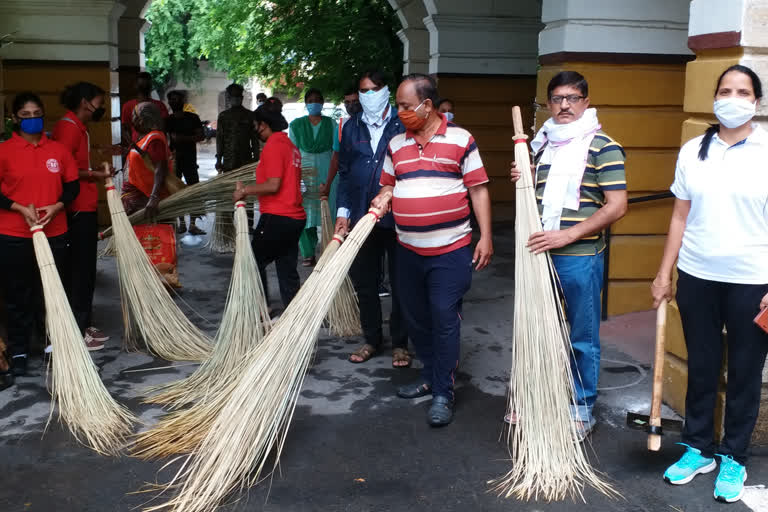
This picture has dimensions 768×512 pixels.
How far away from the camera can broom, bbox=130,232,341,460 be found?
3.69 meters

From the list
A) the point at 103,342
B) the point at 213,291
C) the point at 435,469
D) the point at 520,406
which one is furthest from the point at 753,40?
the point at 213,291

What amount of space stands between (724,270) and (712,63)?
1061 millimetres

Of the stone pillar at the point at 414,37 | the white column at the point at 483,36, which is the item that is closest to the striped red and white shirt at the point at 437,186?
the white column at the point at 483,36

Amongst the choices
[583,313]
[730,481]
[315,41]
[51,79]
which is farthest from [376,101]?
[315,41]

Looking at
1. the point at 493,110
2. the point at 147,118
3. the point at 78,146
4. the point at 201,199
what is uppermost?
the point at 493,110

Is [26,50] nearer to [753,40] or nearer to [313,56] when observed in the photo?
[313,56]

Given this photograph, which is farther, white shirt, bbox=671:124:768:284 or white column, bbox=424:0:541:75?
white column, bbox=424:0:541:75

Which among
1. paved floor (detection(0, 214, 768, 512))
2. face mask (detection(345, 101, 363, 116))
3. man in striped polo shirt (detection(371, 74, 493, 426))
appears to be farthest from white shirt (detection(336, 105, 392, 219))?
face mask (detection(345, 101, 363, 116))

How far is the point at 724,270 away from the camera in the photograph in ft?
10.7

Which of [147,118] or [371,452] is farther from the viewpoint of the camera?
[147,118]

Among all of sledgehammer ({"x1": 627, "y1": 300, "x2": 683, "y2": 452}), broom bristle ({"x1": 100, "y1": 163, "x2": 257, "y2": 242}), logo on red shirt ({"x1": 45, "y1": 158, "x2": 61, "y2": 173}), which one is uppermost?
logo on red shirt ({"x1": 45, "y1": 158, "x2": 61, "y2": 173})

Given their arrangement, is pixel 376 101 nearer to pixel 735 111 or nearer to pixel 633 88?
pixel 735 111

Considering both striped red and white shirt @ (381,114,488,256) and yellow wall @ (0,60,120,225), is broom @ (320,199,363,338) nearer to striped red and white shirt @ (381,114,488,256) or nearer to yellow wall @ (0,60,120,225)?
striped red and white shirt @ (381,114,488,256)

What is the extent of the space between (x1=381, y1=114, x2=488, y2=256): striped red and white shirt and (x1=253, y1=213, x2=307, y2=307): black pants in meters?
1.43
